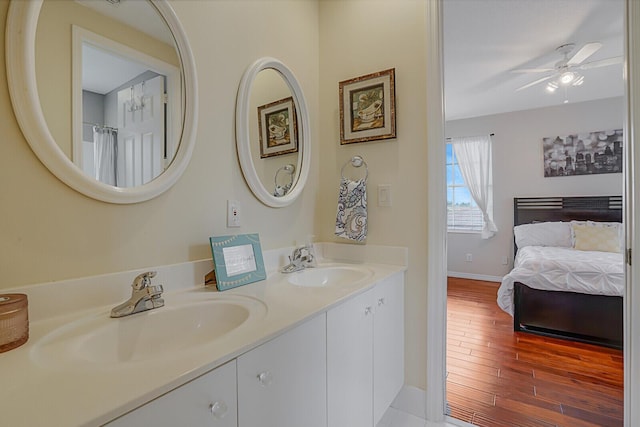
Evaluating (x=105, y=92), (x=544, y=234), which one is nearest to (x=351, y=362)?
(x=105, y=92)

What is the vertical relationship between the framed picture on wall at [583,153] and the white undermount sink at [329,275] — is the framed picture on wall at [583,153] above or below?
above

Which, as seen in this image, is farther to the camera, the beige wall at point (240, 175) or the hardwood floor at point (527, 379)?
the hardwood floor at point (527, 379)

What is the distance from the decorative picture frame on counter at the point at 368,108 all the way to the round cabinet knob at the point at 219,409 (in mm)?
1445

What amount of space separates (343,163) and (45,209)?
1.40 m

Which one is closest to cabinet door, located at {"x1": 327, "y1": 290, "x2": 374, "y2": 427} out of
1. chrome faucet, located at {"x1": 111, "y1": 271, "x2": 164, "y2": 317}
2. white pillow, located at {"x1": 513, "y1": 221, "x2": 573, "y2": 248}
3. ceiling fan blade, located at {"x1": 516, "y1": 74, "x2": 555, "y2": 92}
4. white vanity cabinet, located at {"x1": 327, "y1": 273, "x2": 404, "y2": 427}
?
white vanity cabinet, located at {"x1": 327, "y1": 273, "x2": 404, "y2": 427}

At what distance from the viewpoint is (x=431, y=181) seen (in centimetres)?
153

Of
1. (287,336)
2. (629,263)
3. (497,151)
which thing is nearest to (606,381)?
(629,263)

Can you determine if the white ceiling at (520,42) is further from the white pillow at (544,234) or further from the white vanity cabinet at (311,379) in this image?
the white vanity cabinet at (311,379)

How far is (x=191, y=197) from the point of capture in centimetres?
116

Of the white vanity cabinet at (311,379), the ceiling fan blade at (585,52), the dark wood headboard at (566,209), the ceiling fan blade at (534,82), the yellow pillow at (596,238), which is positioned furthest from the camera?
the dark wood headboard at (566,209)

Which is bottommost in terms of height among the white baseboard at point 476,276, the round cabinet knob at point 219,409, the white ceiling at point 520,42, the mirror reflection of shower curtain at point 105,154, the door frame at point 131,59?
the white baseboard at point 476,276

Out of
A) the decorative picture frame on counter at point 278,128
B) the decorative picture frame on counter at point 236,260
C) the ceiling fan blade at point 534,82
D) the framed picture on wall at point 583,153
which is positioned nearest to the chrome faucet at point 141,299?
the decorative picture frame on counter at point 236,260

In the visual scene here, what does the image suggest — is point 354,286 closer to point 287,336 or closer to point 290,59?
point 287,336

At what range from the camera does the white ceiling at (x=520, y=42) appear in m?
2.10
